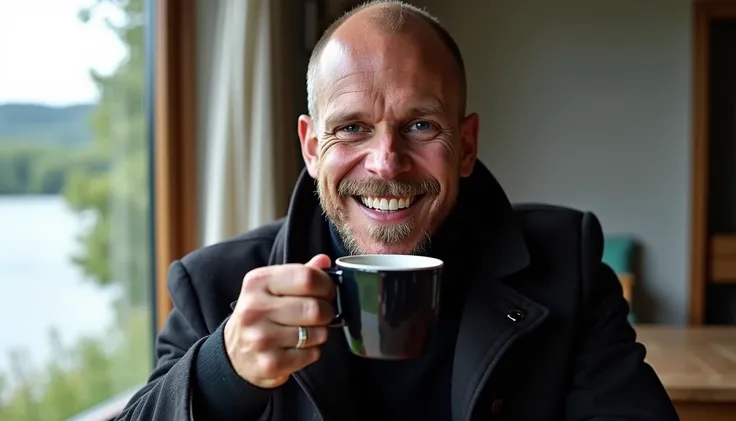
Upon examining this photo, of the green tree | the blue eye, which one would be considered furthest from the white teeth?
the green tree

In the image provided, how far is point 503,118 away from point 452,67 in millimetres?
3262

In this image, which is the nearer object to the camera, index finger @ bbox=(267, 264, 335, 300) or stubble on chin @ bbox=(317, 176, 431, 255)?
index finger @ bbox=(267, 264, 335, 300)

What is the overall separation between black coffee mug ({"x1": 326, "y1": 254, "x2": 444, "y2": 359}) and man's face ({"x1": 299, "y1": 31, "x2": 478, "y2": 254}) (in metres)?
0.29

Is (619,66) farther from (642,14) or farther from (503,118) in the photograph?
(503,118)

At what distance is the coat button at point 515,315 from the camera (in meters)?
1.12

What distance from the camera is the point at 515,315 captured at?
112cm

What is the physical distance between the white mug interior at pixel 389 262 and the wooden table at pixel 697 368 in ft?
3.73

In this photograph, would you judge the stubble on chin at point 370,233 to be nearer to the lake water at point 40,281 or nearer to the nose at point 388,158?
the nose at point 388,158

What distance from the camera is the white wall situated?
4.24 meters

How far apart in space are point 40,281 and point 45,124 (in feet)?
1.25

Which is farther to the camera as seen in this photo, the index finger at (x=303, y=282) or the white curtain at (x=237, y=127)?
the white curtain at (x=237, y=127)

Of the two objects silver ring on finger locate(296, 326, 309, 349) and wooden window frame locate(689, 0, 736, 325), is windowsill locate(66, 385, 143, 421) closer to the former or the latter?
silver ring on finger locate(296, 326, 309, 349)

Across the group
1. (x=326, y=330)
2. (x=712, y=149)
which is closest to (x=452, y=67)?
(x=326, y=330)

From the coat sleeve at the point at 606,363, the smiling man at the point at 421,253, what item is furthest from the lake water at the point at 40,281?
the coat sleeve at the point at 606,363
